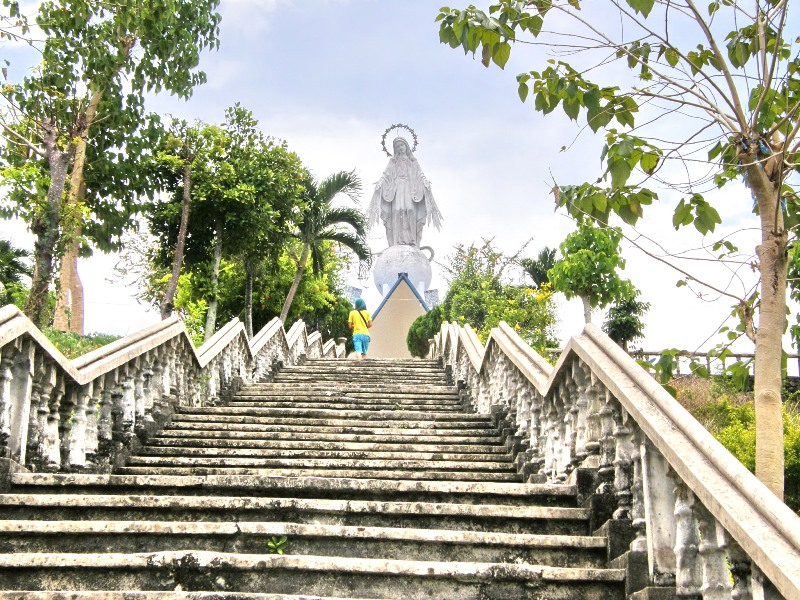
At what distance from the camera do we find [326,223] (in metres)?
21.0

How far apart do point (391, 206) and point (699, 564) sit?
1023 inches

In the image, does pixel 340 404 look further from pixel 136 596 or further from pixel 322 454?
pixel 136 596

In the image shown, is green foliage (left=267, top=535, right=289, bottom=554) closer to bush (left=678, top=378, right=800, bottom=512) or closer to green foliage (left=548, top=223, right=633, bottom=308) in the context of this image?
bush (left=678, top=378, right=800, bottom=512)

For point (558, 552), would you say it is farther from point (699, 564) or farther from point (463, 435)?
point (463, 435)

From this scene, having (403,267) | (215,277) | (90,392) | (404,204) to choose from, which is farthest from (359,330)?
(404,204)

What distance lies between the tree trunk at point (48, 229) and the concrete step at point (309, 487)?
550cm

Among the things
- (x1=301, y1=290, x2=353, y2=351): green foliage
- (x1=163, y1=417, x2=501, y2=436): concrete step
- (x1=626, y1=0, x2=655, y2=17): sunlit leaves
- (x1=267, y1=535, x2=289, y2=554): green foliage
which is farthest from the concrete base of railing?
(x1=301, y1=290, x2=353, y2=351): green foliage

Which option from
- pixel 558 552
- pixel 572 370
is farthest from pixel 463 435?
pixel 558 552

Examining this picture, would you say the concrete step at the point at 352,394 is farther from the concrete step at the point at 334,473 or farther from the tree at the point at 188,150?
the tree at the point at 188,150

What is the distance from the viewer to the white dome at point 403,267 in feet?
93.2

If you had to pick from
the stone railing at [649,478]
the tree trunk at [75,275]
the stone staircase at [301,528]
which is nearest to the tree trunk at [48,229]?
the stone staircase at [301,528]

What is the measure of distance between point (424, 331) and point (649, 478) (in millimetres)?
18352

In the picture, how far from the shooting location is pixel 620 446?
463 centimetres

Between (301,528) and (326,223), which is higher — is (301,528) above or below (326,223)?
below
